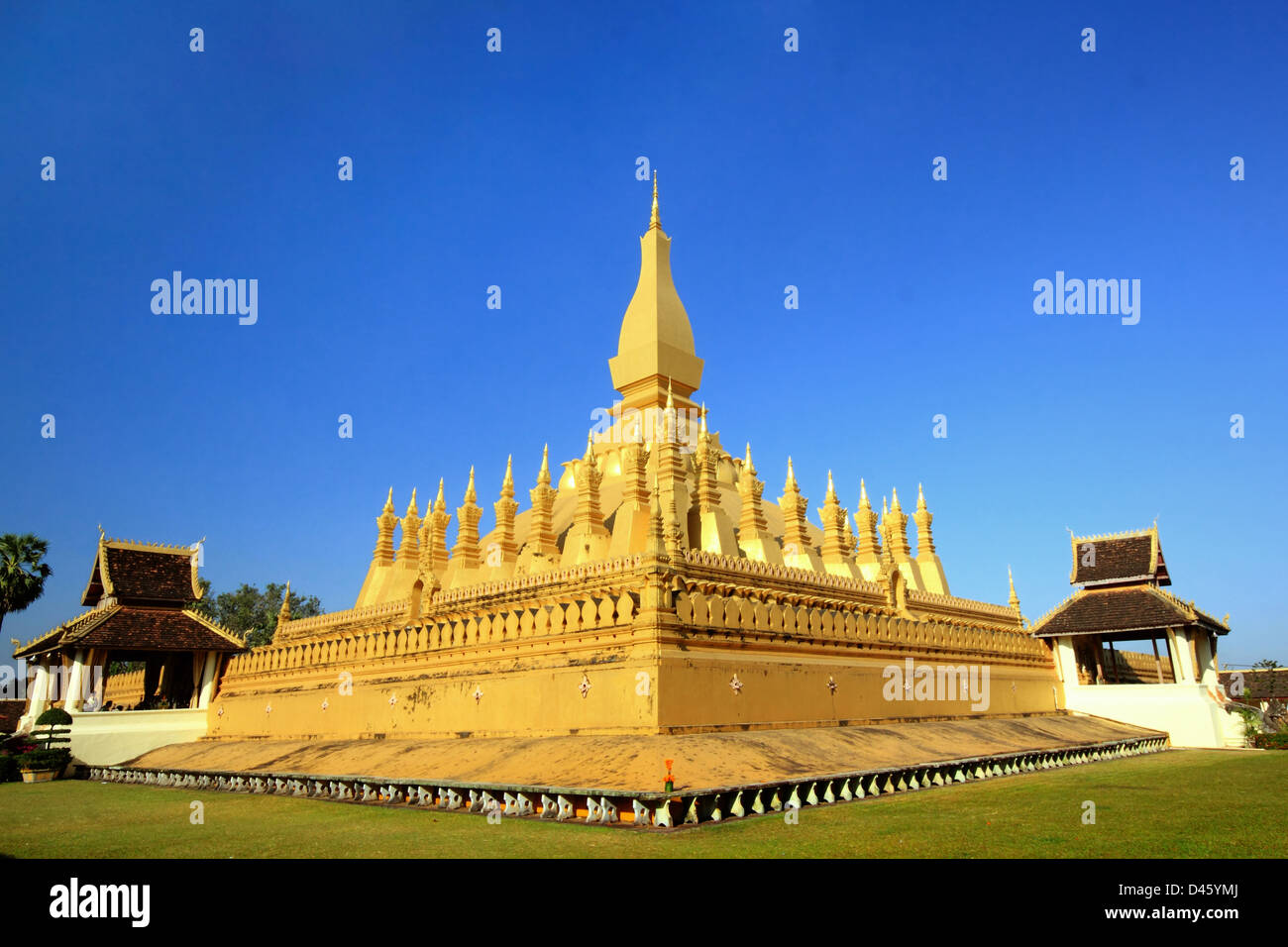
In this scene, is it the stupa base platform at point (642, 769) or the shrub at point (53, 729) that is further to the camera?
the shrub at point (53, 729)

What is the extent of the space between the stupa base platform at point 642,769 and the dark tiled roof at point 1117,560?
10.3 metres

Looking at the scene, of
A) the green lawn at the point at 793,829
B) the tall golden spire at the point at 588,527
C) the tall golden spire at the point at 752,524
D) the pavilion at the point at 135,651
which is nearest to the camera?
the green lawn at the point at 793,829

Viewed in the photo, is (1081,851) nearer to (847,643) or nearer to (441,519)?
(847,643)

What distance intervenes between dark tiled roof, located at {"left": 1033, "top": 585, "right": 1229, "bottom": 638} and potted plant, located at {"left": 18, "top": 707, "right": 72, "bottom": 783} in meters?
32.0

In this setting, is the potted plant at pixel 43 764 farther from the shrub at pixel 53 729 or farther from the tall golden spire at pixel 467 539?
the tall golden spire at pixel 467 539

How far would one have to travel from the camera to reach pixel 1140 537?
30.4 m

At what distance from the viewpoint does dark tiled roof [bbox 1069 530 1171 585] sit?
97.9ft

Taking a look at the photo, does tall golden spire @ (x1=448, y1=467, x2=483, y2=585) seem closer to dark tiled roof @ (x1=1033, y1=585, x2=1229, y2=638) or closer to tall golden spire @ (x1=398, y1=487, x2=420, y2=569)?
tall golden spire @ (x1=398, y1=487, x2=420, y2=569)

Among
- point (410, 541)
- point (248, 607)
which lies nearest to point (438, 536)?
point (410, 541)

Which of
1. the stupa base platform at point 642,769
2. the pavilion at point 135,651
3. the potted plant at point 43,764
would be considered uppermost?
the pavilion at point 135,651

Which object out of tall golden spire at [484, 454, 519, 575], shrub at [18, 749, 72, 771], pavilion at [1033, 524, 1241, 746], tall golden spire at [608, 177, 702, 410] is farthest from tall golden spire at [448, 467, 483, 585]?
pavilion at [1033, 524, 1241, 746]

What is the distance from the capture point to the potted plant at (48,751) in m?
23.8

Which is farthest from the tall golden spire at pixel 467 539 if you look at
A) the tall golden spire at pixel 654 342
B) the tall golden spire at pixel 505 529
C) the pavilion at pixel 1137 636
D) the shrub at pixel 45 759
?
the pavilion at pixel 1137 636
